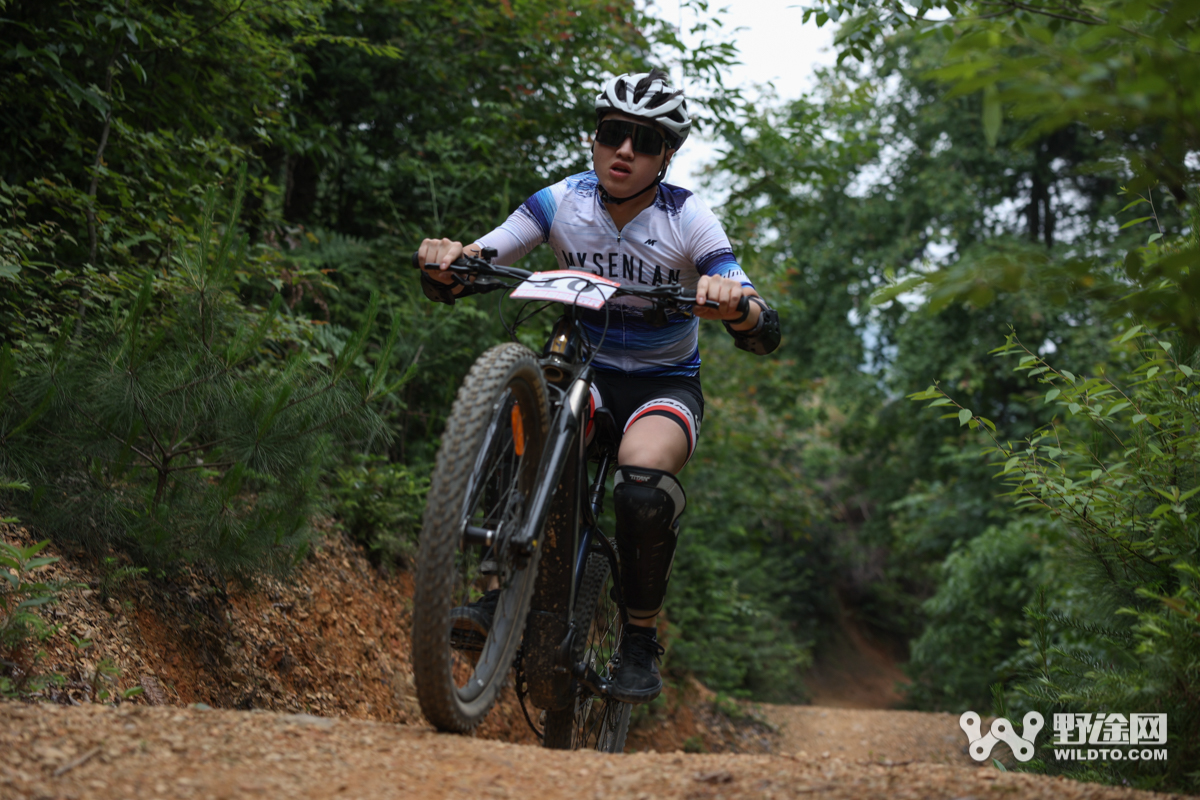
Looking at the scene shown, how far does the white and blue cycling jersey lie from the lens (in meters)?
3.21

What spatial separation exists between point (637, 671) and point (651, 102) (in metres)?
2.08

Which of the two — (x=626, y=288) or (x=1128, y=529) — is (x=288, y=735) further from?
(x=1128, y=529)

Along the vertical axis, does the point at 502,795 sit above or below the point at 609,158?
below

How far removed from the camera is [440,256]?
2795mm

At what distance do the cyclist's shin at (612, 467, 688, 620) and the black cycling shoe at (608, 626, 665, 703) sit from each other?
9 cm

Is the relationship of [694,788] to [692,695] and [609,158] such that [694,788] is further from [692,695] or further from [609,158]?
[692,695]

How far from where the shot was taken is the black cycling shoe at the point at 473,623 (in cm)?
249

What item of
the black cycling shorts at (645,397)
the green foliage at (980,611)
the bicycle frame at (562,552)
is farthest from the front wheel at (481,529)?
the green foliage at (980,611)

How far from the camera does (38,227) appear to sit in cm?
343

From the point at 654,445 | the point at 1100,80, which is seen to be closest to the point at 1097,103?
the point at 1100,80

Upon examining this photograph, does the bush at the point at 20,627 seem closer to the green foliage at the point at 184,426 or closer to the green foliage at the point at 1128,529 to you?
the green foliage at the point at 184,426

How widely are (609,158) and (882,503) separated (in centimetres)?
1468

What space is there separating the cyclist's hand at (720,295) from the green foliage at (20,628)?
196cm

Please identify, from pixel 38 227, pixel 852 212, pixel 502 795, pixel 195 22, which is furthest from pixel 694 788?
pixel 852 212
